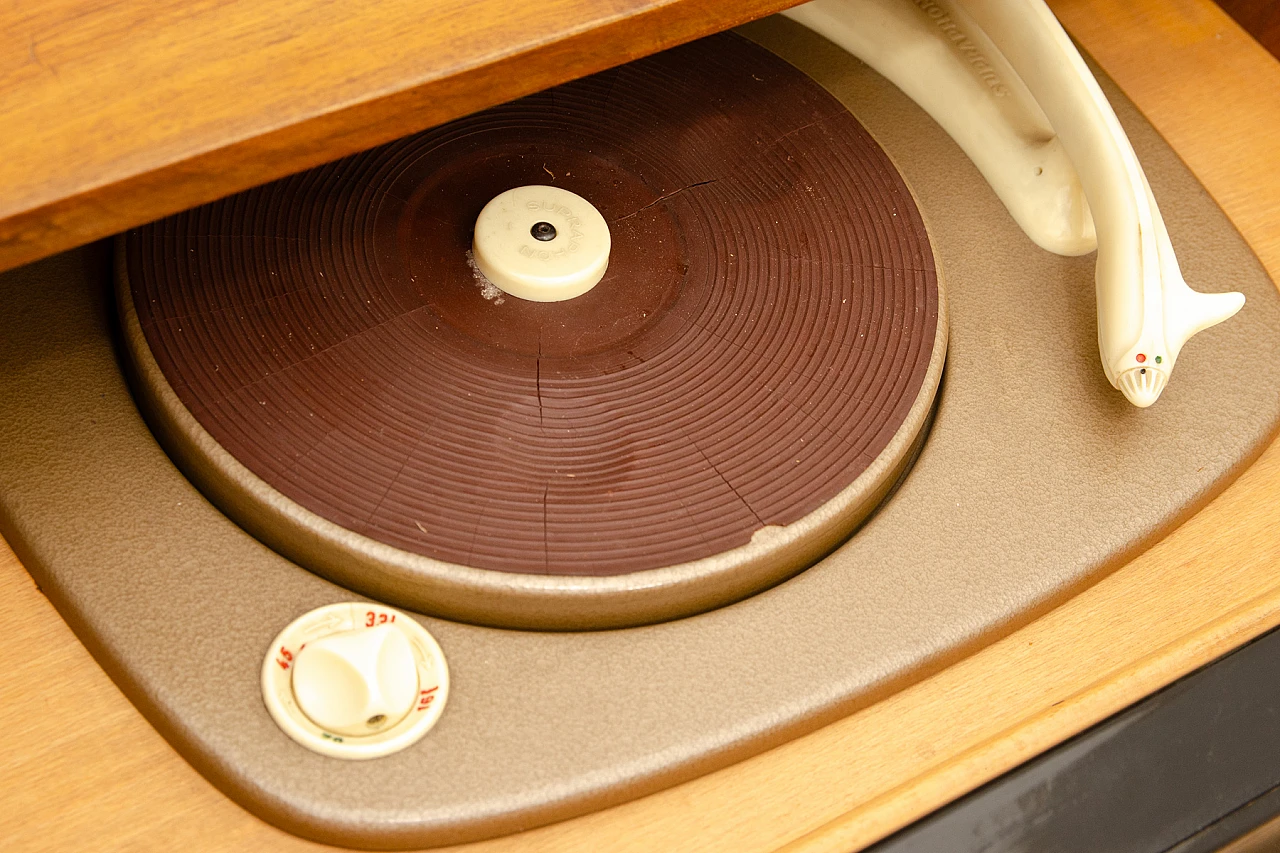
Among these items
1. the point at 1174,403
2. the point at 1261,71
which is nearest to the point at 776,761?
the point at 1174,403

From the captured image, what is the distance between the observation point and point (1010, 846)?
2.52 feet

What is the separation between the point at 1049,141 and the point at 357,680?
2.58ft

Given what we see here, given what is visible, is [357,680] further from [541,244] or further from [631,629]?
[541,244]

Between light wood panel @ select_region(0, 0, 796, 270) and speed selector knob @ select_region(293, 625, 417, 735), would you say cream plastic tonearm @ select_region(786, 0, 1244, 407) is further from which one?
speed selector knob @ select_region(293, 625, 417, 735)

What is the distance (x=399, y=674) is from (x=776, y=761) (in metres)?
0.26

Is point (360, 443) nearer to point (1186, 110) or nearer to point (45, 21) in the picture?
point (45, 21)

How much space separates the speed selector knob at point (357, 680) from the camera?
700 millimetres

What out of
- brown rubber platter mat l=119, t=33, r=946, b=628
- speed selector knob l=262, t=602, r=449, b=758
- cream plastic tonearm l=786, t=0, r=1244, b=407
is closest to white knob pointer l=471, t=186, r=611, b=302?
brown rubber platter mat l=119, t=33, r=946, b=628

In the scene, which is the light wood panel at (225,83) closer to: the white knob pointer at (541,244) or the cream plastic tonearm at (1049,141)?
the white knob pointer at (541,244)

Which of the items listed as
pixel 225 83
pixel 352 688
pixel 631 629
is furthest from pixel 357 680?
pixel 225 83

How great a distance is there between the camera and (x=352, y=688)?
2.31ft

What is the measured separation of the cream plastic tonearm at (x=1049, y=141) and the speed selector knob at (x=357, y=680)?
0.58 m

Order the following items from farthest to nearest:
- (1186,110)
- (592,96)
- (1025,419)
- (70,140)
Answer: (1186,110) < (592,96) < (1025,419) < (70,140)

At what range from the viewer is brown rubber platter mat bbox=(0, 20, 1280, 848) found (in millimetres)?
720
